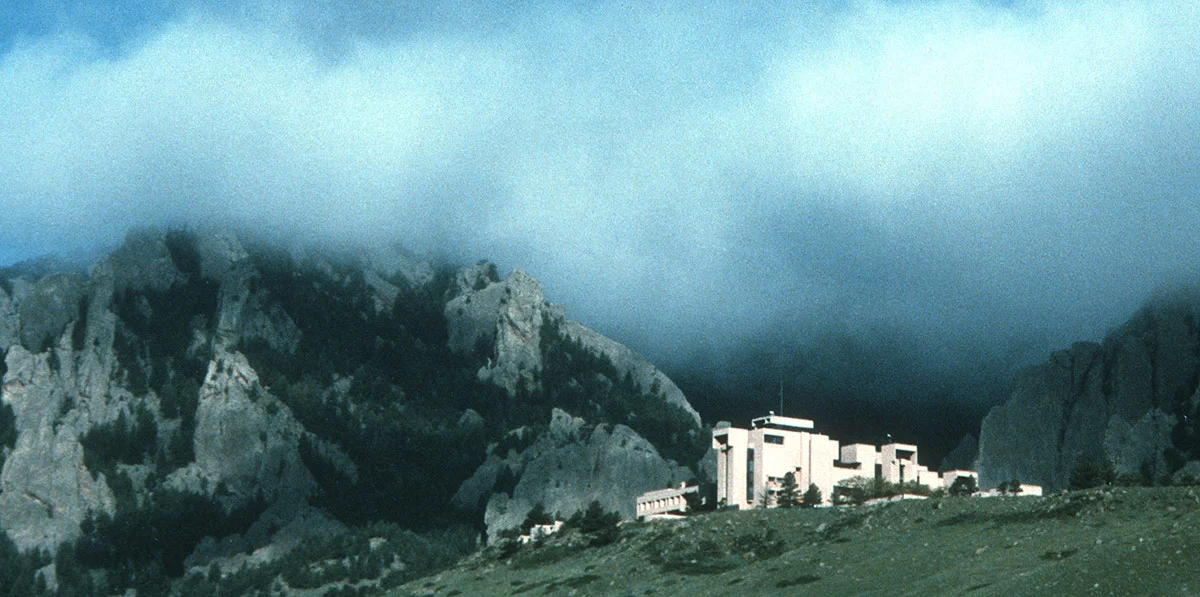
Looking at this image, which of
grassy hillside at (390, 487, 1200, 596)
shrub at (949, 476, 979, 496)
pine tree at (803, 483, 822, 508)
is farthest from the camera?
pine tree at (803, 483, 822, 508)

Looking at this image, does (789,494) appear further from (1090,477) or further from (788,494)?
(1090,477)

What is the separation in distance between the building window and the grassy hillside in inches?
1430

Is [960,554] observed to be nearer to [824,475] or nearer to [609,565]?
[609,565]

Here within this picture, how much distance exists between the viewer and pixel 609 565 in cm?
13375

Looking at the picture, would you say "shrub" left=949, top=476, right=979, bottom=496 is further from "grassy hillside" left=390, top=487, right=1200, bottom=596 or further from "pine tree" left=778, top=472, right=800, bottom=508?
"grassy hillside" left=390, top=487, right=1200, bottom=596

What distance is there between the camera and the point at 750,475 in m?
196

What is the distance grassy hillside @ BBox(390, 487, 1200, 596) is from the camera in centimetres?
7838

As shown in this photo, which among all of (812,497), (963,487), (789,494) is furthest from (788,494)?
(963,487)

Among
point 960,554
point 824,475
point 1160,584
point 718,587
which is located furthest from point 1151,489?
point 824,475

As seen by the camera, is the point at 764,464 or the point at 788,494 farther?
the point at 764,464

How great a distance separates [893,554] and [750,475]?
3692 inches

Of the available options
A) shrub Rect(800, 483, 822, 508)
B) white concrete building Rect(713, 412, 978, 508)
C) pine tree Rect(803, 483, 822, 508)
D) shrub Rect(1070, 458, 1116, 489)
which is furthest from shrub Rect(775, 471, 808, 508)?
shrub Rect(1070, 458, 1116, 489)

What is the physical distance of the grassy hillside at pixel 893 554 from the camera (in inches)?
3086

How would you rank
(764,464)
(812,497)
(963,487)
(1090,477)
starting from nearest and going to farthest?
1. (1090,477)
2. (963,487)
3. (812,497)
4. (764,464)
